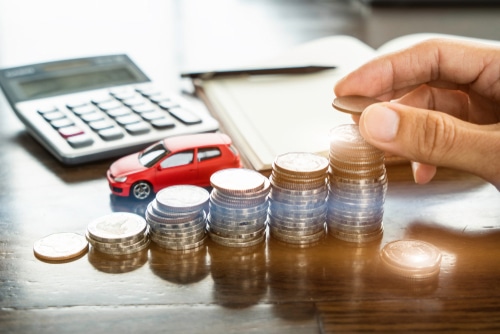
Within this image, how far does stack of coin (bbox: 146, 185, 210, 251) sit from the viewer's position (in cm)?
73

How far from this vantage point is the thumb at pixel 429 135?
73cm

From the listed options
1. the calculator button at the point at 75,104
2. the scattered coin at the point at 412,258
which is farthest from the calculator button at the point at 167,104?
the scattered coin at the point at 412,258

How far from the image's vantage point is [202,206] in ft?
2.43

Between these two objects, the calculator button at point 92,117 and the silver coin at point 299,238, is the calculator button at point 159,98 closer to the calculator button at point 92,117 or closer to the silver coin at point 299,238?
the calculator button at point 92,117

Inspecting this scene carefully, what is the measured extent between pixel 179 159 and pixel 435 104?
1.16ft

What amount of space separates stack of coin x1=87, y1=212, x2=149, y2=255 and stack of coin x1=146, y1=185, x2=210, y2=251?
0.01 meters

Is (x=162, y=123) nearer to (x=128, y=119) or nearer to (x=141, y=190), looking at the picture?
(x=128, y=119)

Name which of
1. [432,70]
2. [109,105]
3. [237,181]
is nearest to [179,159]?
[237,181]

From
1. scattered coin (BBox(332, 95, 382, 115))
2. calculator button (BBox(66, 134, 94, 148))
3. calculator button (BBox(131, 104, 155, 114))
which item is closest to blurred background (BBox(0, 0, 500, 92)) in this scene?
calculator button (BBox(131, 104, 155, 114))

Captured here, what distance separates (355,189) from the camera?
2.44 ft

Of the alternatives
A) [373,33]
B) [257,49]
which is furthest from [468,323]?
[373,33]

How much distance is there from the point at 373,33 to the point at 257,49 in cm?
27

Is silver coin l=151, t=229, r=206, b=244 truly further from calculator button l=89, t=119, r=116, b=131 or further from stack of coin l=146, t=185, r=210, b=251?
calculator button l=89, t=119, r=116, b=131

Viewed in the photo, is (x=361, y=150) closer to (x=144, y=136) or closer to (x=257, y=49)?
(x=144, y=136)
